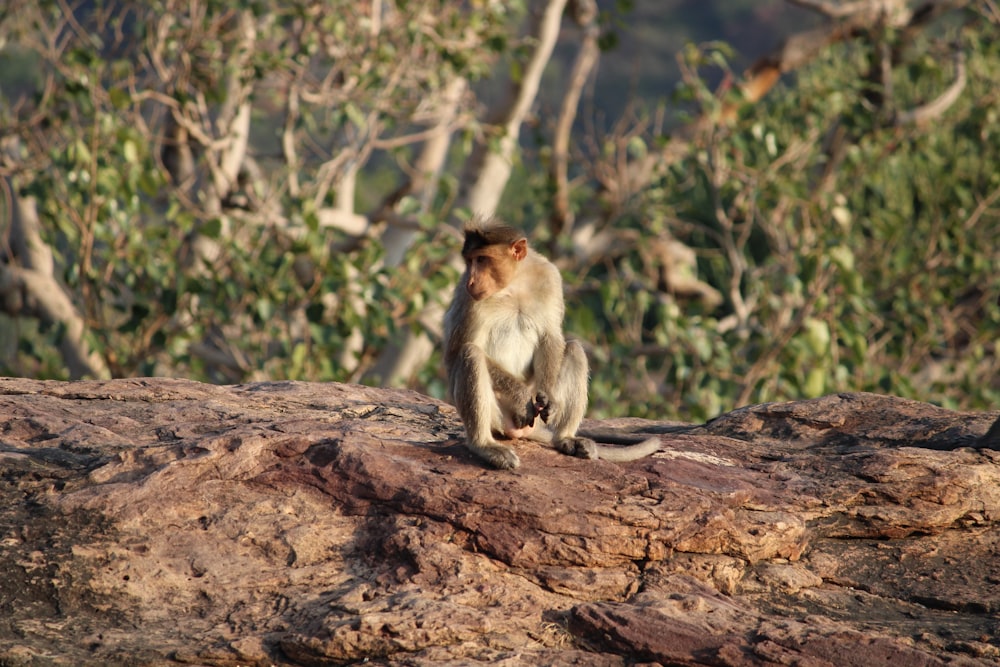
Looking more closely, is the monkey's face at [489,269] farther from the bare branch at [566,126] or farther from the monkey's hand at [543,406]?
the bare branch at [566,126]

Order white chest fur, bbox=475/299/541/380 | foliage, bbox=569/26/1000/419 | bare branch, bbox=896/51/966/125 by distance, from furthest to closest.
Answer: bare branch, bbox=896/51/966/125 → foliage, bbox=569/26/1000/419 → white chest fur, bbox=475/299/541/380

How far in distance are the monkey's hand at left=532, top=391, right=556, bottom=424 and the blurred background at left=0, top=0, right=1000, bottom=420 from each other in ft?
11.2

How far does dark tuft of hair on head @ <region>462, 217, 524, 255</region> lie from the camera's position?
494 cm

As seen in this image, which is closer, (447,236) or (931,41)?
(447,236)

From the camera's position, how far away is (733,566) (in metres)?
4.29

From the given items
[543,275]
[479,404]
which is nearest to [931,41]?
A: [543,275]

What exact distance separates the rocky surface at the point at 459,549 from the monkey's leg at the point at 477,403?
0.31 ft

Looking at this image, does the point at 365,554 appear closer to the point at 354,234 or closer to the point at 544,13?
the point at 354,234

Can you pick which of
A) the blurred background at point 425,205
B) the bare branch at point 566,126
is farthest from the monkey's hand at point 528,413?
the bare branch at point 566,126

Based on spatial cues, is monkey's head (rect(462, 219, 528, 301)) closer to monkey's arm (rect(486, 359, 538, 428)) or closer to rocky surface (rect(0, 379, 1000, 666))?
monkey's arm (rect(486, 359, 538, 428))

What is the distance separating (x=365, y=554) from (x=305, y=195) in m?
5.00

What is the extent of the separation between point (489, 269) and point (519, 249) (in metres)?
0.18

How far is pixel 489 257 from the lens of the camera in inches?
194

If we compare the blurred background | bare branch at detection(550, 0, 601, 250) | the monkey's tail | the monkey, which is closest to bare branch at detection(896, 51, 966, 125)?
the blurred background
